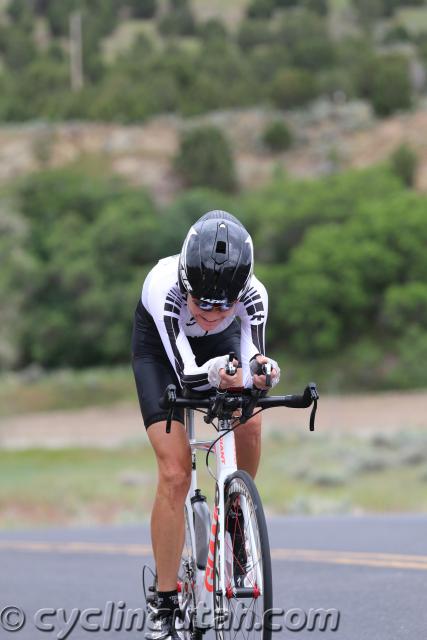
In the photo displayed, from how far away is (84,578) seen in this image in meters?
11.3

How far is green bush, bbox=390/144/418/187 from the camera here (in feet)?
390

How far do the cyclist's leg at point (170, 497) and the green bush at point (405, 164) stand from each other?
371 feet

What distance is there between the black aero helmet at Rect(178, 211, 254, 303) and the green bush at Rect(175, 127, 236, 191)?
117 m

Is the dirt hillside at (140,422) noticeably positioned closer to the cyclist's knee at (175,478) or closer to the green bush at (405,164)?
the cyclist's knee at (175,478)

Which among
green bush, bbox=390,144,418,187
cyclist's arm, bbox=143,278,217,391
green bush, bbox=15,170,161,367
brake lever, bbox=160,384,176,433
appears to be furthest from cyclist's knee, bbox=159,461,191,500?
green bush, bbox=390,144,418,187

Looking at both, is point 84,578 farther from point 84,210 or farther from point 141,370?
point 84,210

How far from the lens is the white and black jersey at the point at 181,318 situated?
6910 millimetres

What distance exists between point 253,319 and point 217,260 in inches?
23.8

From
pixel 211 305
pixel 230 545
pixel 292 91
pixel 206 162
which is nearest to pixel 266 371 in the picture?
pixel 211 305

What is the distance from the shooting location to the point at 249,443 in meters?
7.14

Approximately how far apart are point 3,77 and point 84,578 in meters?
→ 169

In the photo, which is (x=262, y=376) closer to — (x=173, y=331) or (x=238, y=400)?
(x=238, y=400)

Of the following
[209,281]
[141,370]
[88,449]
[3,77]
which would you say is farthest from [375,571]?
[3,77]

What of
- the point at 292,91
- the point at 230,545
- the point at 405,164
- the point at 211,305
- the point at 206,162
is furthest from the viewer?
the point at 292,91
